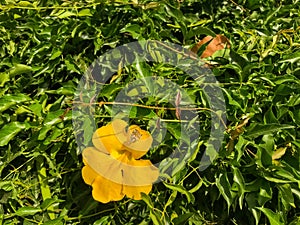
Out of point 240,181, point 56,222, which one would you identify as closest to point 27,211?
point 56,222

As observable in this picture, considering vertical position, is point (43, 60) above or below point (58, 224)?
above

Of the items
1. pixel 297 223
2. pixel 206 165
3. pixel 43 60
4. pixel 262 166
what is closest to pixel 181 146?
pixel 206 165

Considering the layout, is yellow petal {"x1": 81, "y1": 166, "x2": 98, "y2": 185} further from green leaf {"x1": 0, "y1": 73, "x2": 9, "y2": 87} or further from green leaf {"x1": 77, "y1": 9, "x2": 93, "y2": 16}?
green leaf {"x1": 77, "y1": 9, "x2": 93, "y2": 16}

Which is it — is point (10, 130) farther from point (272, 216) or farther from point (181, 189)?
point (272, 216)

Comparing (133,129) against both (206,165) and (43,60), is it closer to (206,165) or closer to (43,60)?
(206,165)

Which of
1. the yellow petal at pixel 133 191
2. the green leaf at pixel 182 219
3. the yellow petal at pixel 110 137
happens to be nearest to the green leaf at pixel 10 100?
the yellow petal at pixel 110 137

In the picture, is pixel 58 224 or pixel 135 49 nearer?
pixel 58 224
